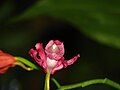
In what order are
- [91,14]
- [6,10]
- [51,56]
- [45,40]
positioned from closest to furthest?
[51,56]
[91,14]
[6,10]
[45,40]

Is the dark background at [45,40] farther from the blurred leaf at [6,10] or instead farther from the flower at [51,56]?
the flower at [51,56]

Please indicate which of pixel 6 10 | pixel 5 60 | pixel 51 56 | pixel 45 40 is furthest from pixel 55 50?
pixel 45 40

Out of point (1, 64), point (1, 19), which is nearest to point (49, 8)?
point (1, 64)

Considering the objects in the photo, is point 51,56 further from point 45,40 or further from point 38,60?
point 45,40

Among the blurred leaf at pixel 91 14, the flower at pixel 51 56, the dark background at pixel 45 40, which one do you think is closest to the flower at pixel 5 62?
the flower at pixel 51 56

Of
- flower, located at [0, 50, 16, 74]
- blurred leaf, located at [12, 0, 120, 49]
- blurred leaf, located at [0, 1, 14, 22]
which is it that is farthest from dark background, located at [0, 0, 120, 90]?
flower, located at [0, 50, 16, 74]

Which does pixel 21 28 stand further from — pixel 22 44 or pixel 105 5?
pixel 105 5

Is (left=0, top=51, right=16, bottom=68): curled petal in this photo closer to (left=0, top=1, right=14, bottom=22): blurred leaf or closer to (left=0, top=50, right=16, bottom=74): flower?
(left=0, top=50, right=16, bottom=74): flower
